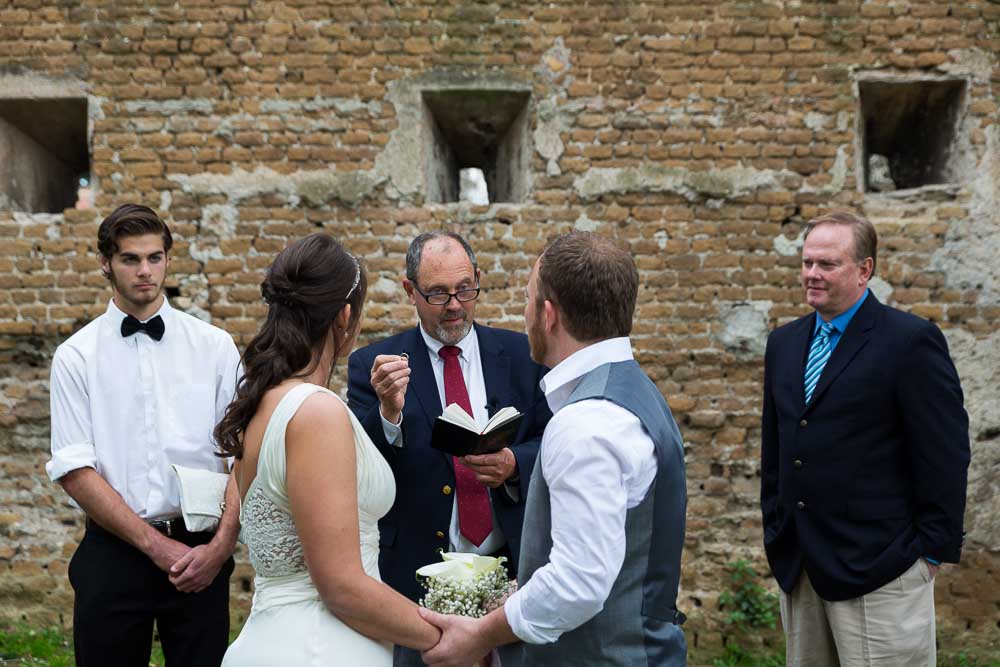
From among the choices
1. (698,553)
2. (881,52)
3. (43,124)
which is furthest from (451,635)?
(43,124)

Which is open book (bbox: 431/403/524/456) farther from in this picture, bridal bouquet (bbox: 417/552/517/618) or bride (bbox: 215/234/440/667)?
bridal bouquet (bbox: 417/552/517/618)

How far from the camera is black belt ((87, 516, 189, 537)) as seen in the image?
3.08 meters

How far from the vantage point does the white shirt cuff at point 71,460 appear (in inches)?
118

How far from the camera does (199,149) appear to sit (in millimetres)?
5336

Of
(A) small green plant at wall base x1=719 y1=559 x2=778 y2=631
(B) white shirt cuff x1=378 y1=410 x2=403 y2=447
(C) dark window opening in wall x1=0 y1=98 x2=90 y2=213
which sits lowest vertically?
(A) small green plant at wall base x1=719 y1=559 x2=778 y2=631

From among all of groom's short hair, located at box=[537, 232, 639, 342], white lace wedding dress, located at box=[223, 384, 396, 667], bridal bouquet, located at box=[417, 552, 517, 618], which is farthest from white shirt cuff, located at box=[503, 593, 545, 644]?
groom's short hair, located at box=[537, 232, 639, 342]

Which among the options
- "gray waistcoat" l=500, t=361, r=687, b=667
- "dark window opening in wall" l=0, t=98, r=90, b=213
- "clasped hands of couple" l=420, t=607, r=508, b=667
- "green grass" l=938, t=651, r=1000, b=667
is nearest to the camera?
"gray waistcoat" l=500, t=361, r=687, b=667

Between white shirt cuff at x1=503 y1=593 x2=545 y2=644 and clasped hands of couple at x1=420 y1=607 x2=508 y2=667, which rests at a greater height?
white shirt cuff at x1=503 y1=593 x2=545 y2=644

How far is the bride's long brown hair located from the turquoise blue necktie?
6.62 ft

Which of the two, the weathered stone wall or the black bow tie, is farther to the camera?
the weathered stone wall

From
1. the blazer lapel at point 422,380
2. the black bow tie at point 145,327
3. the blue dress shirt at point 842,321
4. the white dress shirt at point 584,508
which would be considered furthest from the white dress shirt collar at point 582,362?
the black bow tie at point 145,327

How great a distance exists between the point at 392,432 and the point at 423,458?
168mm

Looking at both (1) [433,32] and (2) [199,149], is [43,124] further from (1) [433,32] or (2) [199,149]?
(1) [433,32]

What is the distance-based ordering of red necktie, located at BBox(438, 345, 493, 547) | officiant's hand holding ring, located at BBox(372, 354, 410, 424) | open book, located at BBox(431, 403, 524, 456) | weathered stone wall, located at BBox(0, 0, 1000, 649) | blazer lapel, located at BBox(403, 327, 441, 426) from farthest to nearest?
weathered stone wall, located at BBox(0, 0, 1000, 649) < blazer lapel, located at BBox(403, 327, 441, 426) < red necktie, located at BBox(438, 345, 493, 547) < officiant's hand holding ring, located at BBox(372, 354, 410, 424) < open book, located at BBox(431, 403, 524, 456)
